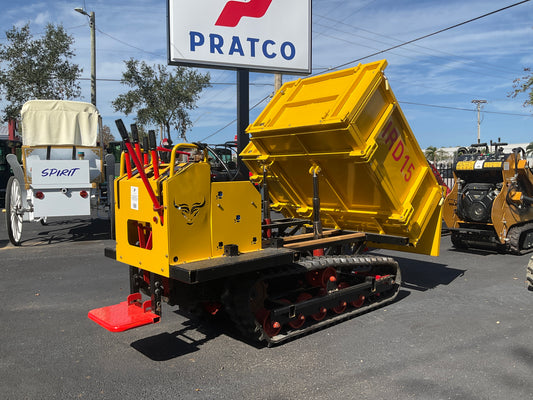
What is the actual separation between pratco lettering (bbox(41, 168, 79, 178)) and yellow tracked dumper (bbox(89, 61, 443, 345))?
464 centimetres

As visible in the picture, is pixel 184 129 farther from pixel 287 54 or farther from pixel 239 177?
pixel 239 177

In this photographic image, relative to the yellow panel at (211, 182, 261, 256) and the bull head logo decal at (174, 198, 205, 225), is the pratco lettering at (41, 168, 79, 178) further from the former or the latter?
the bull head logo decal at (174, 198, 205, 225)

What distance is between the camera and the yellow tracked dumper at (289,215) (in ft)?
13.3

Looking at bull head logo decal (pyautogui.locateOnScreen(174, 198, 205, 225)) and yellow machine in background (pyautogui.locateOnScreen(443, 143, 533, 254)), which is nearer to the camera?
bull head logo decal (pyautogui.locateOnScreen(174, 198, 205, 225))

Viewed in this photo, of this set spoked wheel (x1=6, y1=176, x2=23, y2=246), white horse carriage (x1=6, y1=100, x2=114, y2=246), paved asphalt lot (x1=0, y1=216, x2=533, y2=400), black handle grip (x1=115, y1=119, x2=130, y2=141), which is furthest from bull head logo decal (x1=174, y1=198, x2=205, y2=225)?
spoked wheel (x1=6, y1=176, x2=23, y2=246)

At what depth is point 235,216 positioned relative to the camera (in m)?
4.40

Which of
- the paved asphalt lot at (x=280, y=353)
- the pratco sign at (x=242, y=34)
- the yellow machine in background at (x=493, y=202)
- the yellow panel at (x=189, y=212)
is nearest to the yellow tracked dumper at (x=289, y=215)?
the yellow panel at (x=189, y=212)

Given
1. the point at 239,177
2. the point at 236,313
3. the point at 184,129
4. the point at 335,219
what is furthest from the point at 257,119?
the point at 184,129

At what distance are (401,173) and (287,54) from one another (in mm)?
4067

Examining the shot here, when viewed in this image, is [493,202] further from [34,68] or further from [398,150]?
[34,68]

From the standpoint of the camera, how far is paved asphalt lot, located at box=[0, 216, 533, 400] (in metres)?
3.71

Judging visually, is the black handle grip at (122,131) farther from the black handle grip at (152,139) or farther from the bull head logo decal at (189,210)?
the bull head logo decal at (189,210)

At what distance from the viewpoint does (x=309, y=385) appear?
3768 mm

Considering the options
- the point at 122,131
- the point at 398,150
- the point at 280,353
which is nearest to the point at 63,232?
the point at 122,131
